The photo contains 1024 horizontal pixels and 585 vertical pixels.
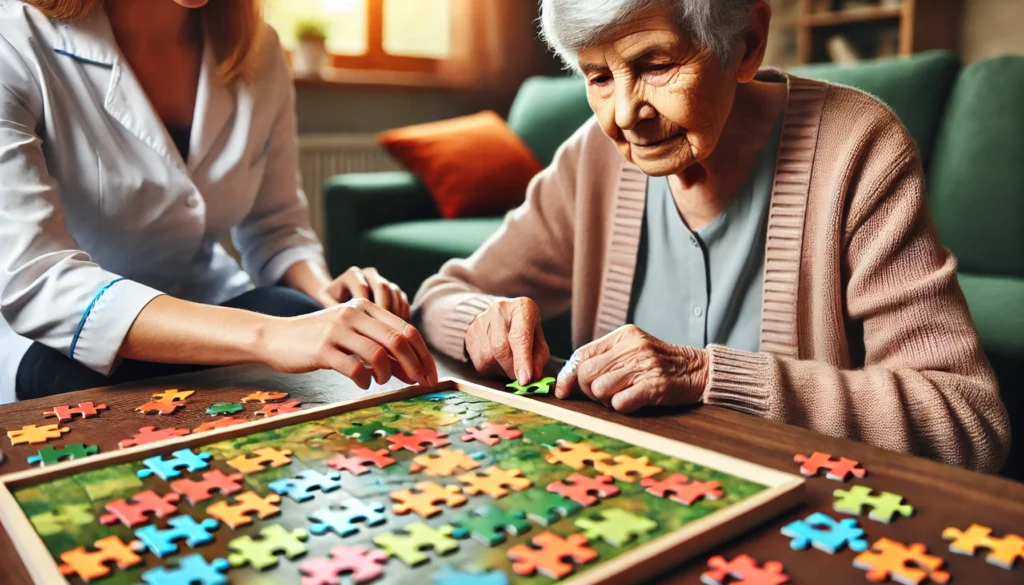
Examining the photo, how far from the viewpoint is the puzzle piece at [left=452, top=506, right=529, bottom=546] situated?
670 mm

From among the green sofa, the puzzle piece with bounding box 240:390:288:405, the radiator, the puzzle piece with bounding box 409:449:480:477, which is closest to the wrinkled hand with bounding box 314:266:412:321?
the puzzle piece with bounding box 240:390:288:405

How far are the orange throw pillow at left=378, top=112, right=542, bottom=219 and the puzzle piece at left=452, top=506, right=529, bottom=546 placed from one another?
9.70 feet

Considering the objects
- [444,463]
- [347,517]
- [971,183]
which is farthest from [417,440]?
[971,183]

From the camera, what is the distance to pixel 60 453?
34.5 inches

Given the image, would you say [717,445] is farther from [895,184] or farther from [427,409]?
[895,184]

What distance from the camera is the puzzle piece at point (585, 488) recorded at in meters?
0.73

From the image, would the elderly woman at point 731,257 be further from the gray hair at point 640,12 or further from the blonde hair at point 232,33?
the blonde hair at point 232,33

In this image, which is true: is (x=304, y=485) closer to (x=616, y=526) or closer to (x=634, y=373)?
(x=616, y=526)

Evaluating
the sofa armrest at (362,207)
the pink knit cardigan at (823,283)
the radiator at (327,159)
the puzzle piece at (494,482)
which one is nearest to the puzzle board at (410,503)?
the puzzle piece at (494,482)

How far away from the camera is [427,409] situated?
0.99m

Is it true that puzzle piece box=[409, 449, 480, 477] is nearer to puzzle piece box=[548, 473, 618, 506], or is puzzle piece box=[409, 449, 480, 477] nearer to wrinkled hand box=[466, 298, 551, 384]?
puzzle piece box=[548, 473, 618, 506]

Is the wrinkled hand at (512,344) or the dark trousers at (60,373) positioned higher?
the wrinkled hand at (512,344)

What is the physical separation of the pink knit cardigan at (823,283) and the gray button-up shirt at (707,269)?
0.15 feet

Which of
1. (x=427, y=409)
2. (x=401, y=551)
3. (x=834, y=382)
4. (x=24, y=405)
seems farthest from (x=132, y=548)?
(x=834, y=382)
